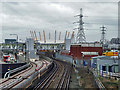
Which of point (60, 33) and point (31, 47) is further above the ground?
point (60, 33)

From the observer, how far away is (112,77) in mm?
25203

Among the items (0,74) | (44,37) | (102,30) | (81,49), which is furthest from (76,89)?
(44,37)

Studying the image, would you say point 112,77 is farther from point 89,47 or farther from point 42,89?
point 89,47

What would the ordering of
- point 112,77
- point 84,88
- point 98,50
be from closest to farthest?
point 84,88, point 112,77, point 98,50

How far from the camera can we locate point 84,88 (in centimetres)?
1933

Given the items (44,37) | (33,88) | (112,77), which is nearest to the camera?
(33,88)

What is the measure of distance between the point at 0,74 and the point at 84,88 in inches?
522

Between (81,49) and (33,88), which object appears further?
(81,49)

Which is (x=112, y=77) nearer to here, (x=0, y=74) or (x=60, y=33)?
(x=0, y=74)

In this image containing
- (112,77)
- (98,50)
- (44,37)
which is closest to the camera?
(112,77)

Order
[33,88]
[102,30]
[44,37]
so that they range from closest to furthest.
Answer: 1. [33,88]
2. [102,30]
3. [44,37]

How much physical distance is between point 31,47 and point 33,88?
3421 centimetres

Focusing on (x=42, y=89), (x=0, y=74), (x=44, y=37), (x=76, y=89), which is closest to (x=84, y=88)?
(x=76, y=89)

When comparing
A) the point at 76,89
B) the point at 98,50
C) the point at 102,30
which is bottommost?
the point at 76,89
